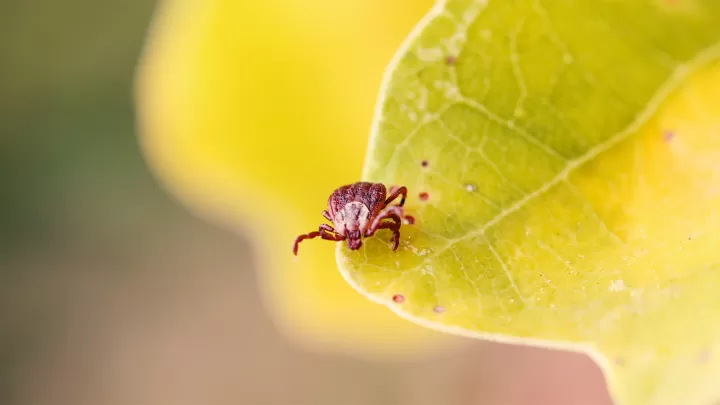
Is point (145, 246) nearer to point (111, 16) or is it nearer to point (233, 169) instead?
point (111, 16)

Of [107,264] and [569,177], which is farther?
[107,264]

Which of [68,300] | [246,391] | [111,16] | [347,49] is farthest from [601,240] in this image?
[68,300]

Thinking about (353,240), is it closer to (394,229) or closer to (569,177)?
(394,229)

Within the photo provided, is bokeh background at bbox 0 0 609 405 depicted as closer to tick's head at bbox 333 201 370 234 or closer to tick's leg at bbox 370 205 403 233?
tick's head at bbox 333 201 370 234

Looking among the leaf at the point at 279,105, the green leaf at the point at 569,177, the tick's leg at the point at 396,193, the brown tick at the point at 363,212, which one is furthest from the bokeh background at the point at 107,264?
the green leaf at the point at 569,177

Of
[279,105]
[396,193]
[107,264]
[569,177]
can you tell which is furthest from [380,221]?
[107,264]

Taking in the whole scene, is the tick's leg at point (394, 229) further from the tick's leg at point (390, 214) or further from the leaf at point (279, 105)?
the leaf at point (279, 105)
